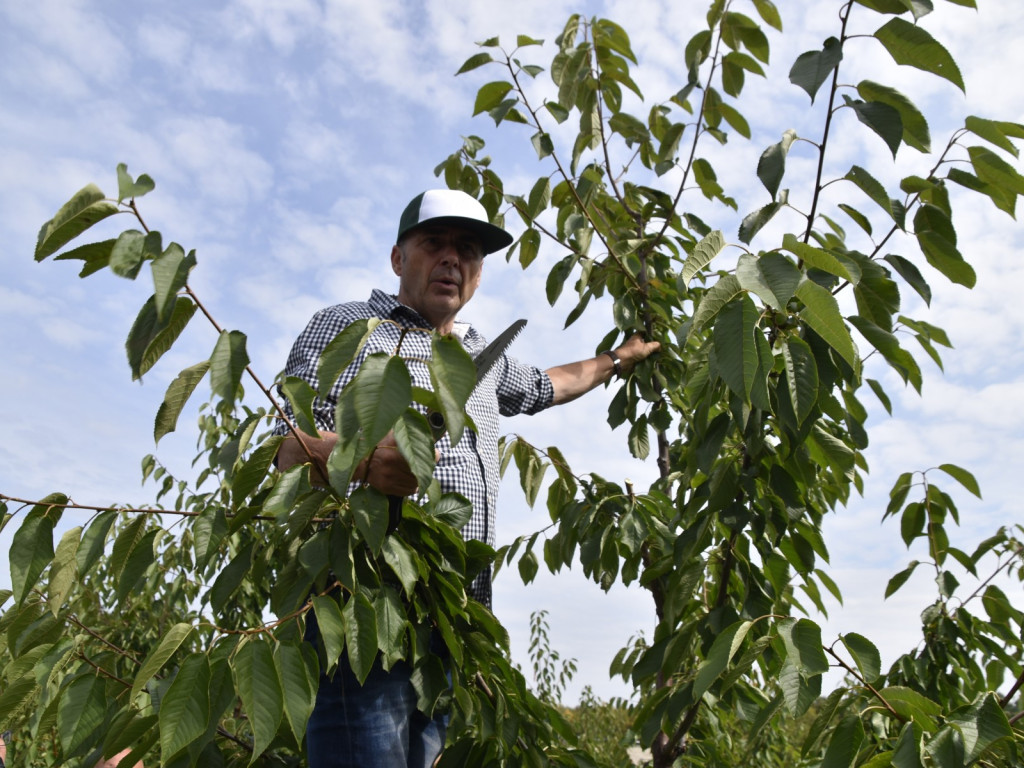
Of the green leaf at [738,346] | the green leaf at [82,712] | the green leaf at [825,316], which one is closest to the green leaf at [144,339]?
the green leaf at [82,712]

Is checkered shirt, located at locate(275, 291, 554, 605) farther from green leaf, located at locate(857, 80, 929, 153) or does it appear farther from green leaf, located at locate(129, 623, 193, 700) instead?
green leaf, located at locate(857, 80, 929, 153)

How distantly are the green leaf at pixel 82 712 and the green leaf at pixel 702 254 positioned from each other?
3.59ft

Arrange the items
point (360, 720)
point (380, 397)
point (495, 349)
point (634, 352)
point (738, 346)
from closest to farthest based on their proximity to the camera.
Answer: point (380, 397) < point (738, 346) < point (495, 349) < point (360, 720) < point (634, 352)

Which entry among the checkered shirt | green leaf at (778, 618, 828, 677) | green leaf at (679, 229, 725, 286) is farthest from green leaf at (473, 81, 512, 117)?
green leaf at (778, 618, 828, 677)

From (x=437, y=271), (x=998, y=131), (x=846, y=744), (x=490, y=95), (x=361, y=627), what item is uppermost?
(x=490, y=95)

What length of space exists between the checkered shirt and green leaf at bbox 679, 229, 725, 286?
2.89ft

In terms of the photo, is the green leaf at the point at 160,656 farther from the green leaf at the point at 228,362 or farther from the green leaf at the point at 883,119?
the green leaf at the point at 883,119

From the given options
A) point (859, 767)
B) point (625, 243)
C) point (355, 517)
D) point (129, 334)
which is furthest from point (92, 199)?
point (625, 243)

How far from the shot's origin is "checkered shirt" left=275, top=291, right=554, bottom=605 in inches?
83.7

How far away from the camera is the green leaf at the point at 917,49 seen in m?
1.36

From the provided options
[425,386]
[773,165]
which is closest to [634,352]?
[425,386]

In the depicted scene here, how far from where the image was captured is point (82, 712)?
1.36 meters

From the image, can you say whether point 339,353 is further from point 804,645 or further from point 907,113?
point 907,113

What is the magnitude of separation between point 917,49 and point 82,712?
1.65 meters
